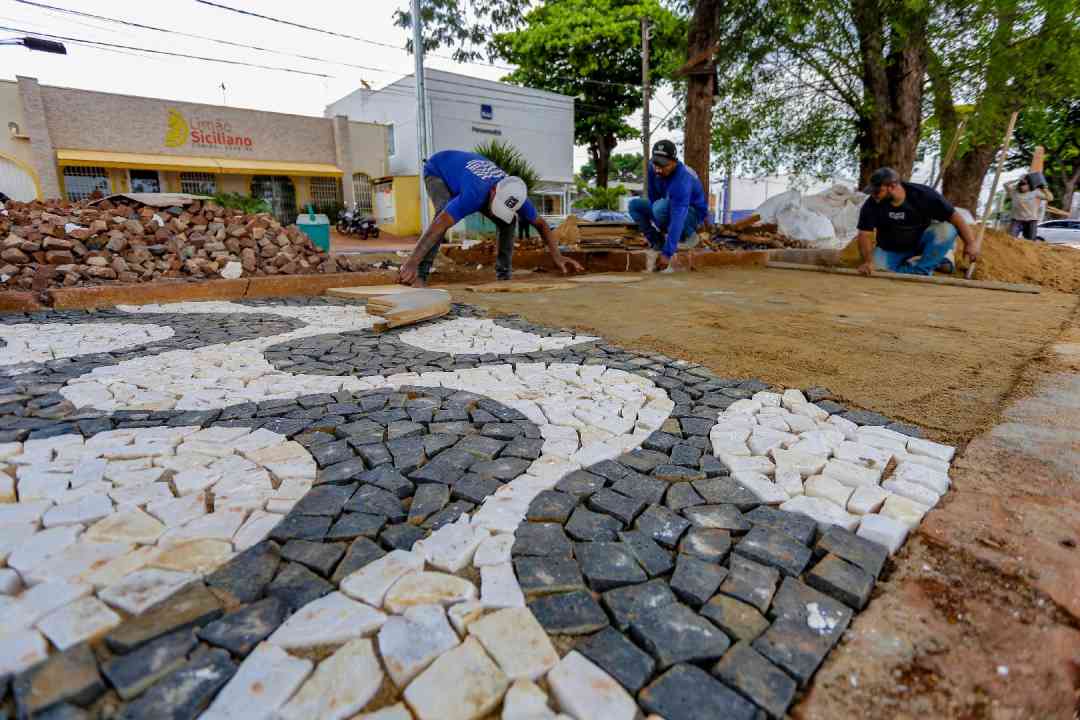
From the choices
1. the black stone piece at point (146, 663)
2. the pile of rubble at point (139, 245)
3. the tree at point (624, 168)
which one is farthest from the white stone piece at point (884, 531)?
the tree at point (624, 168)

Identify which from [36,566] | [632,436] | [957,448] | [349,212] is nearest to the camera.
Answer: [36,566]

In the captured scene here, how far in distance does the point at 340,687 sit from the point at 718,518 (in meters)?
0.94

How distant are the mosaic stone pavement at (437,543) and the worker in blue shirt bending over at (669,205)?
4.28 meters

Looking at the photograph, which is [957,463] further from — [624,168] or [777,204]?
[624,168]

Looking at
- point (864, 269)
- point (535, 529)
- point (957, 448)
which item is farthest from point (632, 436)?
point (864, 269)

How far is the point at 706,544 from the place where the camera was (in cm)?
132

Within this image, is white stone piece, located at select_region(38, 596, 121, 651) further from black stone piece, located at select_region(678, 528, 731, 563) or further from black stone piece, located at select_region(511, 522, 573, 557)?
black stone piece, located at select_region(678, 528, 731, 563)

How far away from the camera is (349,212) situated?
67.5ft

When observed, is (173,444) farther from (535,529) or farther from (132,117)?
(132,117)

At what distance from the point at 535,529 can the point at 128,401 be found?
75.0 inches

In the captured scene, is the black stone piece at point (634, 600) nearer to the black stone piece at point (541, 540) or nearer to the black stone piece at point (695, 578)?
the black stone piece at point (695, 578)

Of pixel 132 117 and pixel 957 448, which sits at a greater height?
pixel 132 117

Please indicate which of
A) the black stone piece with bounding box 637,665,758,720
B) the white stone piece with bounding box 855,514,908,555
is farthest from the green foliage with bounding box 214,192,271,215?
the black stone piece with bounding box 637,665,758,720

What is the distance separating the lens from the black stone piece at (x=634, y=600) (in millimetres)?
1085
